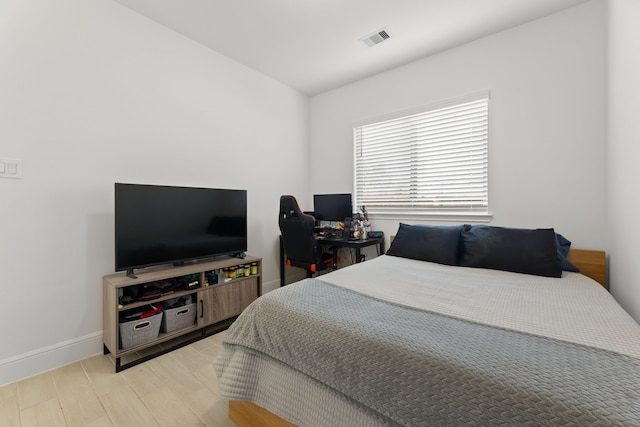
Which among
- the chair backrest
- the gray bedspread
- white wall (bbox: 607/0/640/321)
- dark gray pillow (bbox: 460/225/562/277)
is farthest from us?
the chair backrest

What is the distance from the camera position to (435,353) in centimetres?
88

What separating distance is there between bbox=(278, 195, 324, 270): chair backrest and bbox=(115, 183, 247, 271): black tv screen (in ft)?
1.42

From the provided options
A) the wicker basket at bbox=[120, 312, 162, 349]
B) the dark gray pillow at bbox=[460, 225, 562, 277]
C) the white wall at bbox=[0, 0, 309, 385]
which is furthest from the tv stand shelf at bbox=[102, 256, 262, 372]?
the dark gray pillow at bbox=[460, 225, 562, 277]

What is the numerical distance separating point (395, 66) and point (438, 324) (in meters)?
2.95

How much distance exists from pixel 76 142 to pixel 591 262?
3.92m

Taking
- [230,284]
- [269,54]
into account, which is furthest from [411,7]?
[230,284]

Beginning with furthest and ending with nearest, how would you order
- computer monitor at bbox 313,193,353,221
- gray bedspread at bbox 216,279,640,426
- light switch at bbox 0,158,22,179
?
1. computer monitor at bbox 313,193,353,221
2. light switch at bbox 0,158,22,179
3. gray bedspread at bbox 216,279,640,426

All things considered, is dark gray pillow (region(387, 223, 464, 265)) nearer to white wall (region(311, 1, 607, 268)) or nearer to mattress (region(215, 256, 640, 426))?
mattress (region(215, 256, 640, 426))

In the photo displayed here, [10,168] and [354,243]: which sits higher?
[10,168]

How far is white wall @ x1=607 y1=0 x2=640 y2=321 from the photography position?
1.37m

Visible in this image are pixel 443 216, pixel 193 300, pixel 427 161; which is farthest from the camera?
pixel 427 161

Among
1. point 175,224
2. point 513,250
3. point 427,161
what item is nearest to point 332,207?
point 427,161

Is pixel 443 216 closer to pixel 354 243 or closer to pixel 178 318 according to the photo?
pixel 354 243

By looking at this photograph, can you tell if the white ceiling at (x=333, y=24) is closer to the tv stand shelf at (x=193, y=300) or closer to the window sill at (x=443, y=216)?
the window sill at (x=443, y=216)
